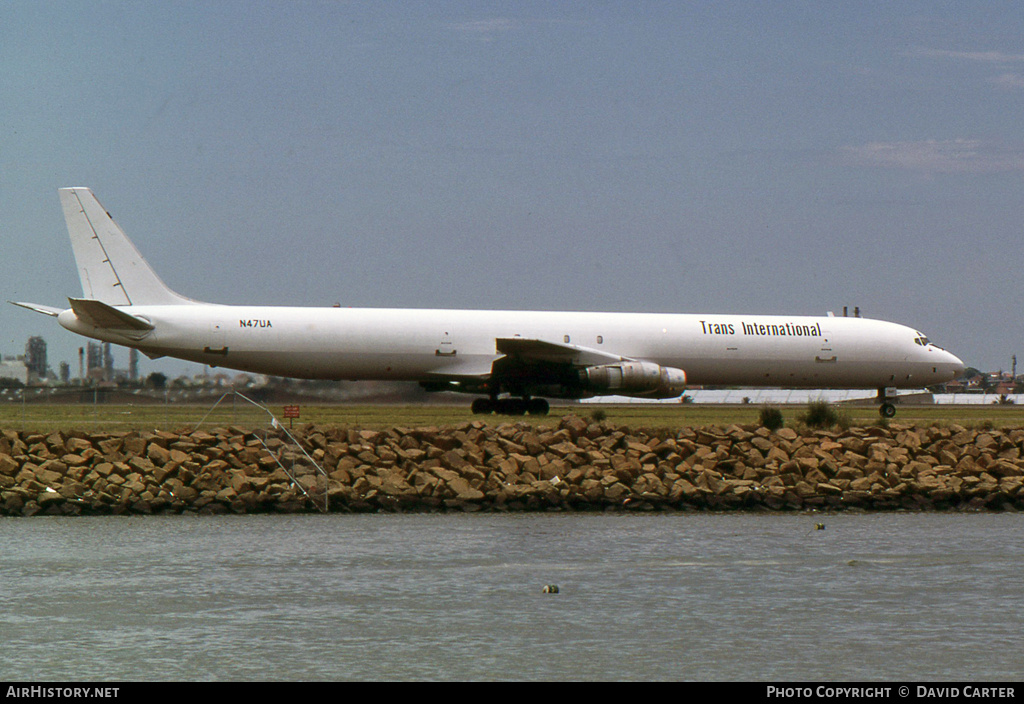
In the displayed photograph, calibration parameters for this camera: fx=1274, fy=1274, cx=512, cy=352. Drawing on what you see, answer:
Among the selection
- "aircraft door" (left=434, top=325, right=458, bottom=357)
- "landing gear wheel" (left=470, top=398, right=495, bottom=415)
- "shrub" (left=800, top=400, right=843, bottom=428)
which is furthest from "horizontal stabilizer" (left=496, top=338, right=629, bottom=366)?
"shrub" (left=800, top=400, right=843, bottom=428)

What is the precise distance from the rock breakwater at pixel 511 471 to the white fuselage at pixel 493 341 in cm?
1701

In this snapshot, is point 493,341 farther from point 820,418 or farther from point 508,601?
point 508,601

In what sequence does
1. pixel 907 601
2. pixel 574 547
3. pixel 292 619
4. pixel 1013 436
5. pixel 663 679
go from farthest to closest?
1. pixel 1013 436
2. pixel 574 547
3. pixel 907 601
4. pixel 292 619
5. pixel 663 679

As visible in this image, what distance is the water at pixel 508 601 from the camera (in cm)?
946

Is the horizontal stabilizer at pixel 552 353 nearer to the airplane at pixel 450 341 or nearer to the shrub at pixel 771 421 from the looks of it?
the airplane at pixel 450 341

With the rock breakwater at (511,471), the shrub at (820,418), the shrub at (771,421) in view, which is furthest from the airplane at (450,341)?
the rock breakwater at (511,471)

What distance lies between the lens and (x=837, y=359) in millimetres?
48094

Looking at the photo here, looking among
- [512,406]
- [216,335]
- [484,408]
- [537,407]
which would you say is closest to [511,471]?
[537,407]

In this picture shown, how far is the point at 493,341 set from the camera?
4394cm

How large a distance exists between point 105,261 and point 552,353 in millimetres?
16896

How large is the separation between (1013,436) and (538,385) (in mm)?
→ 18336
